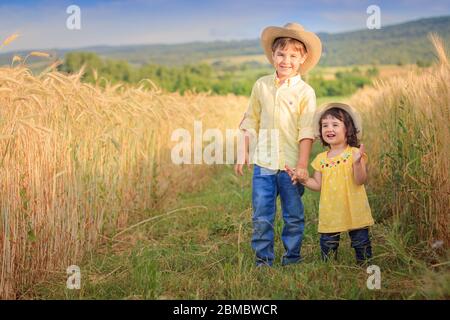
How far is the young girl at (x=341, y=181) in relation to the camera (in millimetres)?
3891

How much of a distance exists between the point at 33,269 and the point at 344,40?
2672 inches

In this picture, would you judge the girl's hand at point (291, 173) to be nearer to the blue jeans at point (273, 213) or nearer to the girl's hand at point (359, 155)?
the blue jeans at point (273, 213)

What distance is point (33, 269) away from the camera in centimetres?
402

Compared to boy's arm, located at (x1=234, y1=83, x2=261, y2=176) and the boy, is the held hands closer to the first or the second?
the boy

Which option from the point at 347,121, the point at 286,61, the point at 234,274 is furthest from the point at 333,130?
the point at 234,274

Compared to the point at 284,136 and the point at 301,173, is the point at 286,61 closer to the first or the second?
the point at 284,136

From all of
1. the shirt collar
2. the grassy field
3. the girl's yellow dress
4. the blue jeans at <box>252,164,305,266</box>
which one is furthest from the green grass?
the shirt collar

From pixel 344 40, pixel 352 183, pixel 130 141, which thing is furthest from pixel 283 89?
pixel 344 40

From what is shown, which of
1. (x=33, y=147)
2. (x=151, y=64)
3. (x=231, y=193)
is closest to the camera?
(x=33, y=147)

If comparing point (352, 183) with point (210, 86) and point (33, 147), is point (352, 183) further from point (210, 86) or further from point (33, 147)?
point (210, 86)

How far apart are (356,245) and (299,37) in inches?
59.5

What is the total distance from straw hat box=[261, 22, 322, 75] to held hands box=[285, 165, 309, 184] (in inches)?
33.1

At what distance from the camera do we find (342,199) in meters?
3.91

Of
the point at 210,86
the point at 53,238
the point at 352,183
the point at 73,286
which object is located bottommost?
the point at 73,286
